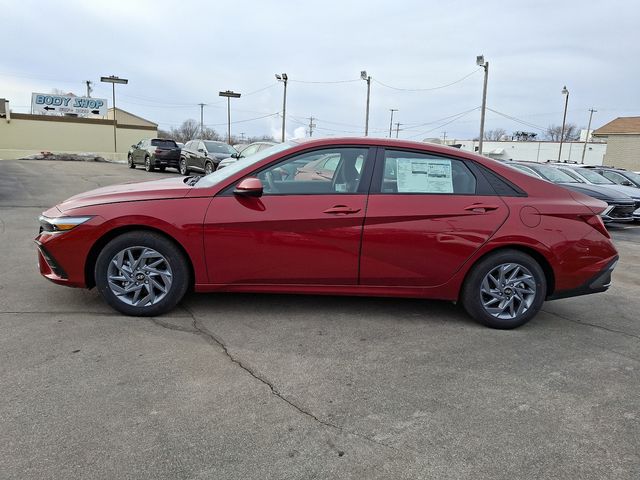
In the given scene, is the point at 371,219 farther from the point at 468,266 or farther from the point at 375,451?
the point at 375,451

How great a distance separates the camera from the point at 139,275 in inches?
159

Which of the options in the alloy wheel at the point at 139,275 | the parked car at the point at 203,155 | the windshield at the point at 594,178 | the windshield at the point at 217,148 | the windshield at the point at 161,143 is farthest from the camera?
the windshield at the point at 161,143

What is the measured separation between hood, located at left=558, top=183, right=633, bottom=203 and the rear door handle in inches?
335

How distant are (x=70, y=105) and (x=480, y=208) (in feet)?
156

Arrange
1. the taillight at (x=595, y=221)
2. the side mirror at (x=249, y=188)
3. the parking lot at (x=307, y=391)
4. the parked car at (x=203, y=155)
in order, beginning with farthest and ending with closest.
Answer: the parked car at (x=203, y=155) → the taillight at (x=595, y=221) → the side mirror at (x=249, y=188) → the parking lot at (x=307, y=391)

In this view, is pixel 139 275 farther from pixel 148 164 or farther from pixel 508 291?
pixel 148 164

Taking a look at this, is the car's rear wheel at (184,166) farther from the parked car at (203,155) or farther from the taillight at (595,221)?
the taillight at (595,221)

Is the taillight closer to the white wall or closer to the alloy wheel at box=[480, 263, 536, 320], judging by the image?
the alloy wheel at box=[480, 263, 536, 320]

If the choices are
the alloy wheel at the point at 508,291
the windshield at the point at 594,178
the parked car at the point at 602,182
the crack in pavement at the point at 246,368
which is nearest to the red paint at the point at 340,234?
the alloy wheel at the point at 508,291

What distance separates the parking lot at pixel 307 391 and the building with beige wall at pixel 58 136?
32230 mm

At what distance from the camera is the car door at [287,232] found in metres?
3.99

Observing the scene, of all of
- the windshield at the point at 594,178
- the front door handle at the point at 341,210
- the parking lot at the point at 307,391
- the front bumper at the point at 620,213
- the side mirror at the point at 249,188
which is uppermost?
the windshield at the point at 594,178

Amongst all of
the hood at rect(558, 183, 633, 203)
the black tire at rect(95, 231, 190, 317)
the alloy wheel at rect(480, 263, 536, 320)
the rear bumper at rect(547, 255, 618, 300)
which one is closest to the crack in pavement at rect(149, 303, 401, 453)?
the black tire at rect(95, 231, 190, 317)

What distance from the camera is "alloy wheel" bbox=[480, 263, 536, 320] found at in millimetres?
4199
